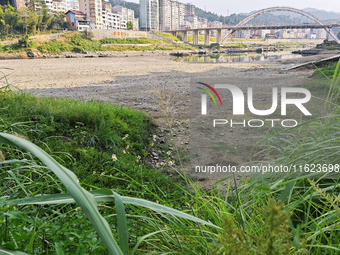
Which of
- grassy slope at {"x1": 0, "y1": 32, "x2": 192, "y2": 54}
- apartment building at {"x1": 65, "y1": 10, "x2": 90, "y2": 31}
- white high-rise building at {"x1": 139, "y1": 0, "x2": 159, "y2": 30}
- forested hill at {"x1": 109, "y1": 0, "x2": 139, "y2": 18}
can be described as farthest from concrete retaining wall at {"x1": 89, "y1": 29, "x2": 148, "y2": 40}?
forested hill at {"x1": 109, "y1": 0, "x2": 139, "y2": 18}

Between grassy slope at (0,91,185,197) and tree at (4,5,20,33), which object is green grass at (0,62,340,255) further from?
tree at (4,5,20,33)

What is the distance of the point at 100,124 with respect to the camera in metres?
3.65

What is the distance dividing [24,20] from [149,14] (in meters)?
61.4

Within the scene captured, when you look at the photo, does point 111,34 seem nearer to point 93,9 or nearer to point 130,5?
point 93,9

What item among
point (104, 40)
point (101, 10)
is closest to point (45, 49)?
point (104, 40)

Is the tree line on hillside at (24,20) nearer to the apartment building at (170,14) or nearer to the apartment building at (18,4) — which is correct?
the apartment building at (18,4)

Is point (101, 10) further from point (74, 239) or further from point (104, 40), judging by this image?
point (74, 239)

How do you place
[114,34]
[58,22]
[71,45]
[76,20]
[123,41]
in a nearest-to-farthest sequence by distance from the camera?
[71,45] → [123,41] → [114,34] → [58,22] → [76,20]

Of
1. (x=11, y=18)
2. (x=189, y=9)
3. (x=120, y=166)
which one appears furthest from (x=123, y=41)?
(x=189, y=9)

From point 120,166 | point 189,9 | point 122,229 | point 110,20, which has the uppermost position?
point 189,9

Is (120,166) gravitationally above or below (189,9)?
below

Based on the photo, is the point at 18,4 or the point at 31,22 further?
the point at 18,4

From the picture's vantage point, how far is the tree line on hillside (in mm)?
37188

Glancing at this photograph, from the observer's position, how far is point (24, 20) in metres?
39.7
